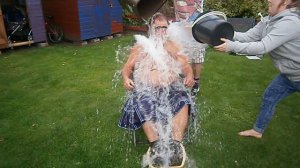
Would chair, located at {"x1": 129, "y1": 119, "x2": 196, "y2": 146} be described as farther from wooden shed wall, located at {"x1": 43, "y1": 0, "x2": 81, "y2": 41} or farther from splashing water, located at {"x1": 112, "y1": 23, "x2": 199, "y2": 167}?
wooden shed wall, located at {"x1": 43, "y1": 0, "x2": 81, "y2": 41}

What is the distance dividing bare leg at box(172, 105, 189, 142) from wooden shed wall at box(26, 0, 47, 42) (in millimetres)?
5751

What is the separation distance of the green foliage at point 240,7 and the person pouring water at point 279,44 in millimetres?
5262

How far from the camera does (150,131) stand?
2896mm

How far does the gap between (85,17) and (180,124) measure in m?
5.57

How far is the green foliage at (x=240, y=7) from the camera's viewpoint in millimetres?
8133

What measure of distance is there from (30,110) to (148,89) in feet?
6.30

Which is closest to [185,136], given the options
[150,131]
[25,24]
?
[150,131]

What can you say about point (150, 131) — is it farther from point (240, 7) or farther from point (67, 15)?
point (240, 7)

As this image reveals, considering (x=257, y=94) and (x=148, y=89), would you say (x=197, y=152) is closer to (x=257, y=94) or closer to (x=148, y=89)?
(x=148, y=89)

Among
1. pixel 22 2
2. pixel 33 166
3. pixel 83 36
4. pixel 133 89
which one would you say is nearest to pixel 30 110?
pixel 33 166

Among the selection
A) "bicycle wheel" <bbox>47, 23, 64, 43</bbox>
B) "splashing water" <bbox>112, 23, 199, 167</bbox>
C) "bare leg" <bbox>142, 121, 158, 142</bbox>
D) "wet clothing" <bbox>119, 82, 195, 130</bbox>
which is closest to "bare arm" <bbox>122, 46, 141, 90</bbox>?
"splashing water" <bbox>112, 23, 199, 167</bbox>

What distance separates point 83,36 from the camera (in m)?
7.86

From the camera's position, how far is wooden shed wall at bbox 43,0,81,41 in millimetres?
7746

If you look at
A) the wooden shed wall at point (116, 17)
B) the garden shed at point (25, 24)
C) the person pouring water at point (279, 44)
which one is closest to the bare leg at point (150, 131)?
the person pouring water at point (279, 44)
